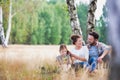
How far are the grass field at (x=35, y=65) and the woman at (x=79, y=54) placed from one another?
0.20 feet

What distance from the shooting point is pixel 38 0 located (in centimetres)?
367

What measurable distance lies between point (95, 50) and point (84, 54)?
4.6 inches

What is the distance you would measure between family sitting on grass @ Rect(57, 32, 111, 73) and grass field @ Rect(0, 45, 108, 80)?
55 mm

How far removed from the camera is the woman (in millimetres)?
3572

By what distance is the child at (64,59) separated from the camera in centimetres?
360

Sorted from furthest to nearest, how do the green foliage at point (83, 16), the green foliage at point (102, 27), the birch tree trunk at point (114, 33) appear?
1. the green foliage at point (83, 16)
2. the green foliage at point (102, 27)
3. the birch tree trunk at point (114, 33)

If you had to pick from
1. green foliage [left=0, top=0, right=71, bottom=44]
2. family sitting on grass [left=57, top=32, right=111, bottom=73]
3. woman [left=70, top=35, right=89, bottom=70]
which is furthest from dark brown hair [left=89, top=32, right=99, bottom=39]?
green foliage [left=0, top=0, right=71, bottom=44]

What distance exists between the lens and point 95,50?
3.56 m

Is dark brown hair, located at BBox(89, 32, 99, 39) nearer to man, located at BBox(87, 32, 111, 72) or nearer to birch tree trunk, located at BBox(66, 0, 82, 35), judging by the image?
man, located at BBox(87, 32, 111, 72)

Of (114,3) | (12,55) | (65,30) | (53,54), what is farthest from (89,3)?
(114,3)

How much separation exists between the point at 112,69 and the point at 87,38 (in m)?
3.12

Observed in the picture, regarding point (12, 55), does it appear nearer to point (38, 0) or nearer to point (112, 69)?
point (38, 0)

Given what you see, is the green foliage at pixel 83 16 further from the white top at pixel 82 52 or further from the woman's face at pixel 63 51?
the woman's face at pixel 63 51

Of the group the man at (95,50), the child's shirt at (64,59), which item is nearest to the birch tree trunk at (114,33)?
the man at (95,50)
